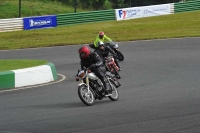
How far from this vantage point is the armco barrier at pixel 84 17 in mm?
41375

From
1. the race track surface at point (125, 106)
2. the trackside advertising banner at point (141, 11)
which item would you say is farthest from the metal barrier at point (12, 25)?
the race track surface at point (125, 106)

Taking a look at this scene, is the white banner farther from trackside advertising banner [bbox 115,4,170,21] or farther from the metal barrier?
the metal barrier

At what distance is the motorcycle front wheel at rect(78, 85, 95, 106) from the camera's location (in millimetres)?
11203

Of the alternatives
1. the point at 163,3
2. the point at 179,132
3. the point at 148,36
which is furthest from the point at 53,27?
the point at 179,132

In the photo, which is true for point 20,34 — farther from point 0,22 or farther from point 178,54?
point 178,54

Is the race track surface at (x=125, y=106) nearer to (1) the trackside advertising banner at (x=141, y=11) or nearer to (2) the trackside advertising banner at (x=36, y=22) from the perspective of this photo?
(2) the trackside advertising banner at (x=36, y=22)

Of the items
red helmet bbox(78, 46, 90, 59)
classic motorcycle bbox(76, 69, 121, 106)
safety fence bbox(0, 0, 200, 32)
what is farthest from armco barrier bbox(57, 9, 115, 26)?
red helmet bbox(78, 46, 90, 59)

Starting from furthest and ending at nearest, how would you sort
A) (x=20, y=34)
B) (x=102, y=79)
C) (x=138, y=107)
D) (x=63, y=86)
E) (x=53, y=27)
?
1. (x=53, y=27)
2. (x=20, y=34)
3. (x=63, y=86)
4. (x=102, y=79)
5. (x=138, y=107)

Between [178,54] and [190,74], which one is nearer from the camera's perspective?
[190,74]

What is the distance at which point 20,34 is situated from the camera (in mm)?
37281

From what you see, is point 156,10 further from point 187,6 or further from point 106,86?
point 106,86

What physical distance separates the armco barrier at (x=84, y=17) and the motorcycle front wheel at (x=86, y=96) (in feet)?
97.7

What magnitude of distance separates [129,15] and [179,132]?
36.6 meters

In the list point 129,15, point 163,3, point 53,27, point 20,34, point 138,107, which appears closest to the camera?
point 138,107
